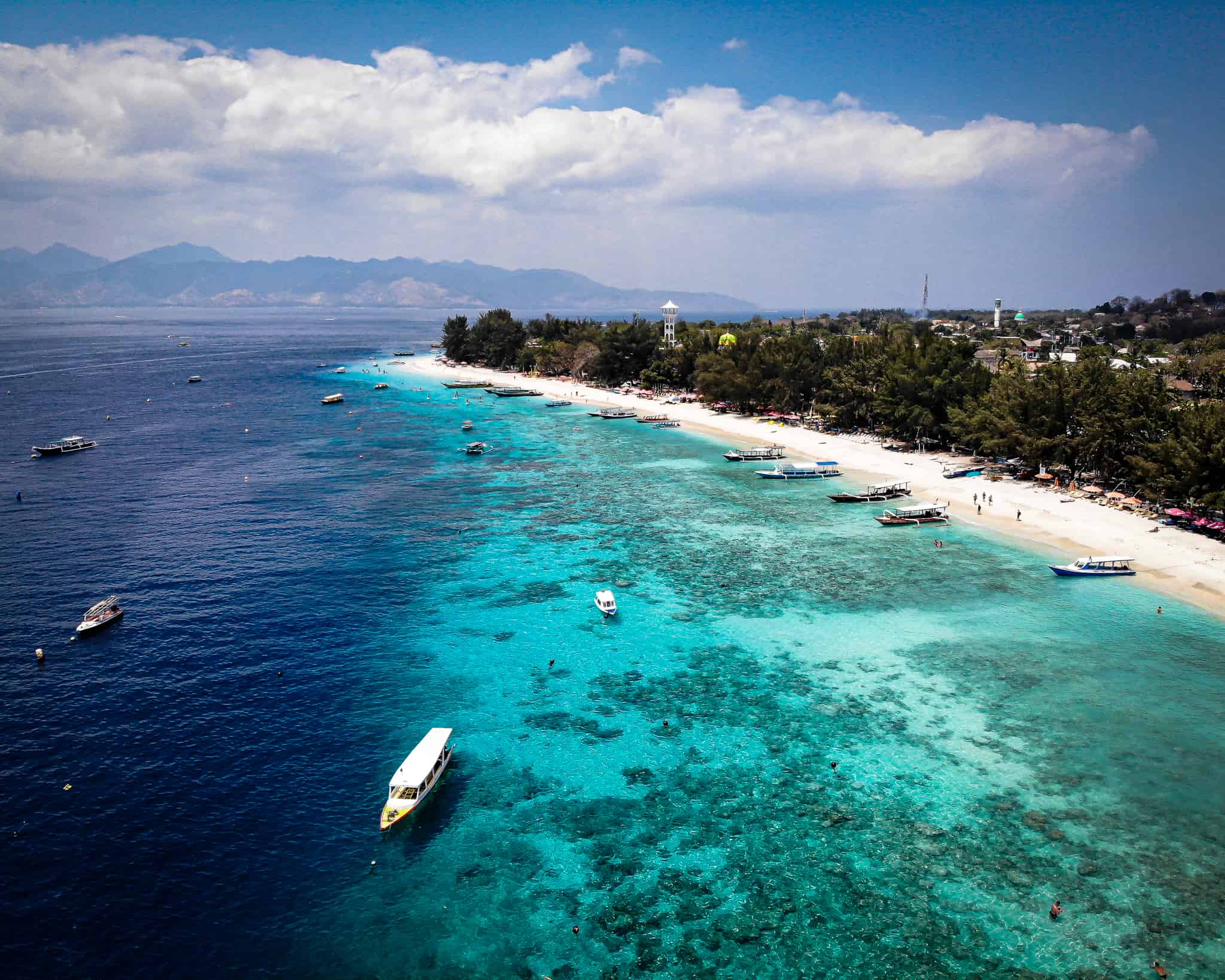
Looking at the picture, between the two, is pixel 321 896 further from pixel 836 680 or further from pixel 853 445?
pixel 853 445

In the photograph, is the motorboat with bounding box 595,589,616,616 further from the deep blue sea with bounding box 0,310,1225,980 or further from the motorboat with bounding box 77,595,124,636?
the motorboat with bounding box 77,595,124,636

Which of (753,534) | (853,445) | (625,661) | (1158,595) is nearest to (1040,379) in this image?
(853,445)

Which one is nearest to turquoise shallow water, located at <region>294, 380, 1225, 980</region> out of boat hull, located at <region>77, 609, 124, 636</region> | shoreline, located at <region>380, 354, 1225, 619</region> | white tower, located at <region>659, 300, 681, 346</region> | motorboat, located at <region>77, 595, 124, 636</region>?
shoreline, located at <region>380, 354, 1225, 619</region>

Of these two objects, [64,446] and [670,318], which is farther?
[670,318]

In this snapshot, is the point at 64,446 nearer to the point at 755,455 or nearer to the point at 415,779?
the point at 755,455

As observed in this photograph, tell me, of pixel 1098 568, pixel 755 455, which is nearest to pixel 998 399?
pixel 755 455

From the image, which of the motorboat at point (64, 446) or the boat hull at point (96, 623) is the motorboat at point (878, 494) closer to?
the boat hull at point (96, 623)
